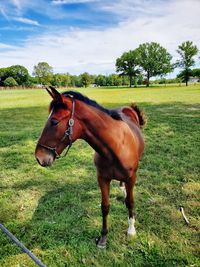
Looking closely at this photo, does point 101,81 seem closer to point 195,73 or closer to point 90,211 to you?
point 195,73

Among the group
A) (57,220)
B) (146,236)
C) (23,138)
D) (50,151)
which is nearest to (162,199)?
(146,236)

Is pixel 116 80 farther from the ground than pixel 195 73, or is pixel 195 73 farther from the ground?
pixel 195 73

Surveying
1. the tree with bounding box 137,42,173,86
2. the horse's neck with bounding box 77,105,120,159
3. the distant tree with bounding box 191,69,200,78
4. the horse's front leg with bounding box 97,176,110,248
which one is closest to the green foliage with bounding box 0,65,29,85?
the tree with bounding box 137,42,173,86

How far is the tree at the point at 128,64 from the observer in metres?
75.7

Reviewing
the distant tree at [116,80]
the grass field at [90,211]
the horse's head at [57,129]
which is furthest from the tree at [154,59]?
the horse's head at [57,129]

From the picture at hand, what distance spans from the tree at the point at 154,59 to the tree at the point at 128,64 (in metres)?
1.75

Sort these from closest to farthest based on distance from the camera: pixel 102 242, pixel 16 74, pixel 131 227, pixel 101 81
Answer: pixel 102 242
pixel 131 227
pixel 16 74
pixel 101 81

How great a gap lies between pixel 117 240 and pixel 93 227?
42cm

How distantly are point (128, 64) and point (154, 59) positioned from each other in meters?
7.83

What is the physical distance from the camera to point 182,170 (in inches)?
207

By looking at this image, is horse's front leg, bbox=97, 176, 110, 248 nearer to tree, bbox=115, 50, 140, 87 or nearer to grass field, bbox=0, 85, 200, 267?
grass field, bbox=0, 85, 200, 267

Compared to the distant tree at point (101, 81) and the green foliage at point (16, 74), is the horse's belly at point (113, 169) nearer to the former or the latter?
the distant tree at point (101, 81)

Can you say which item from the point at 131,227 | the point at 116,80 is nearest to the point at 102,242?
the point at 131,227

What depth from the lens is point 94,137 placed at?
2.60 m
